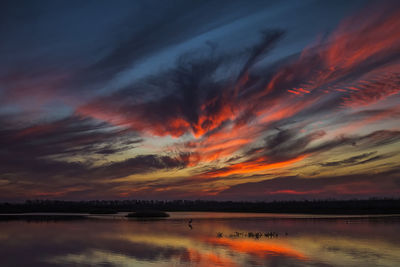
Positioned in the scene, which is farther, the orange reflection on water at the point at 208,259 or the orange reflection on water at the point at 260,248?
the orange reflection on water at the point at 260,248

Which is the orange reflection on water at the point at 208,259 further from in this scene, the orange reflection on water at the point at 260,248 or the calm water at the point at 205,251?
the orange reflection on water at the point at 260,248

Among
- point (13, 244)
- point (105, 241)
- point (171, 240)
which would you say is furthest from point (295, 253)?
point (13, 244)

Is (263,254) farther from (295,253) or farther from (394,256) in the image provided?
(394,256)

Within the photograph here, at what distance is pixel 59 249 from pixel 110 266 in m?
11.6

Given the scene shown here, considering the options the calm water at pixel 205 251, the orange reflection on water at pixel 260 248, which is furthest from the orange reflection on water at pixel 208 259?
the orange reflection on water at pixel 260 248

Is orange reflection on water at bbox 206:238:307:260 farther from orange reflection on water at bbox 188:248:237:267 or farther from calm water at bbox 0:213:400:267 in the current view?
orange reflection on water at bbox 188:248:237:267

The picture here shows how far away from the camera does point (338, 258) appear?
27281mm

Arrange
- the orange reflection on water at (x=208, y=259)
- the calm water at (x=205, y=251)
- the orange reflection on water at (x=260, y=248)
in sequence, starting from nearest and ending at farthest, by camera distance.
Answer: the orange reflection on water at (x=208, y=259)
the calm water at (x=205, y=251)
the orange reflection on water at (x=260, y=248)

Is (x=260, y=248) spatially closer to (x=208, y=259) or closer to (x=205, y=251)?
(x=205, y=251)

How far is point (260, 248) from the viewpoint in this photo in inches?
1303

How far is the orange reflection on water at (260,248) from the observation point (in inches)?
1155

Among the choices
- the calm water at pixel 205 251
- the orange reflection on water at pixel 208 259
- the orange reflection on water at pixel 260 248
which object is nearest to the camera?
the orange reflection on water at pixel 208 259

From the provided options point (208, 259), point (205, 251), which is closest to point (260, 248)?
point (205, 251)

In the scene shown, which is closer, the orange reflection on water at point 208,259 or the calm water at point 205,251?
the orange reflection on water at point 208,259
